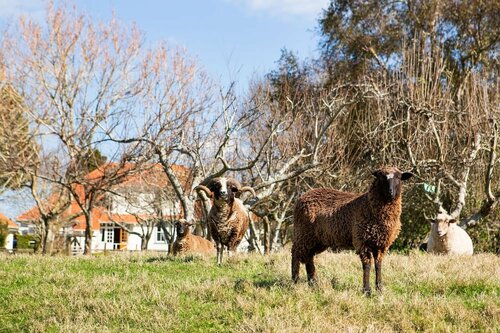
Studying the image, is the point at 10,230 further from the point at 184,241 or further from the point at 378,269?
the point at 378,269

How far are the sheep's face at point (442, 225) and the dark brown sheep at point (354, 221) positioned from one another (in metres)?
8.19

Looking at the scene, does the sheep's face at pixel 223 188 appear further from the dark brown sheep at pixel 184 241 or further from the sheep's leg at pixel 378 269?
the sheep's leg at pixel 378 269

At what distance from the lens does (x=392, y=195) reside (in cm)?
837

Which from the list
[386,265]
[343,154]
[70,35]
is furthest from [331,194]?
[343,154]

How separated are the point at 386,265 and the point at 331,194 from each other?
2.76 metres

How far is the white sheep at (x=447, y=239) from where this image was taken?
16719 millimetres

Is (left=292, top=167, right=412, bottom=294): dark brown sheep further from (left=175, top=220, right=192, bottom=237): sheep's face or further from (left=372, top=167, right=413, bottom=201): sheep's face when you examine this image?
(left=175, top=220, right=192, bottom=237): sheep's face

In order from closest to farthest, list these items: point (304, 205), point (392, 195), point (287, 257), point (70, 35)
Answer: point (392, 195)
point (304, 205)
point (287, 257)
point (70, 35)

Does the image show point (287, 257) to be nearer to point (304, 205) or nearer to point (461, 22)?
point (304, 205)

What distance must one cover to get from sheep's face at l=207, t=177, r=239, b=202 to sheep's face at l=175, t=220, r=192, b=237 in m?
3.80

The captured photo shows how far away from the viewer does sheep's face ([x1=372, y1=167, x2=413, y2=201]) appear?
8320 mm

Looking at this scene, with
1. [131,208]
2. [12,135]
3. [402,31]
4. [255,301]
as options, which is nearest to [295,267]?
[255,301]

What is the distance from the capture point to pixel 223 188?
13.5 m

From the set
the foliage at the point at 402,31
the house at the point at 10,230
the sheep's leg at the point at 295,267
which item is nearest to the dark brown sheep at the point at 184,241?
the sheep's leg at the point at 295,267
